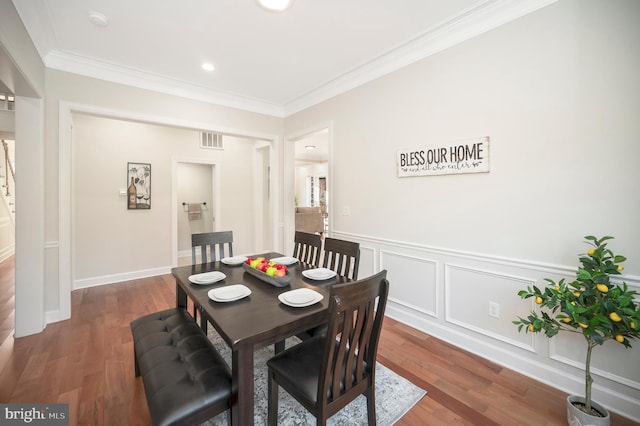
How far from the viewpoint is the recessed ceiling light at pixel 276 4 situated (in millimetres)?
1971

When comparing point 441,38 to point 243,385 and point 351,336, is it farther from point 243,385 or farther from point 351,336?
point 243,385

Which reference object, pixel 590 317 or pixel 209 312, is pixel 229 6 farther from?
pixel 590 317

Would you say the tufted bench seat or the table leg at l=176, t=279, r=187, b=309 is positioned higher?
the table leg at l=176, t=279, r=187, b=309

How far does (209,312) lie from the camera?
4.63 feet

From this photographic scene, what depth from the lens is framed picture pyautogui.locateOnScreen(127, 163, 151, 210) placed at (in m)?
4.28

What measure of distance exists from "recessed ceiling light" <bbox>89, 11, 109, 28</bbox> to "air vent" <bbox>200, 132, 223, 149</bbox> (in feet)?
8.67

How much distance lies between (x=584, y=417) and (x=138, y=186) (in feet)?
18.0

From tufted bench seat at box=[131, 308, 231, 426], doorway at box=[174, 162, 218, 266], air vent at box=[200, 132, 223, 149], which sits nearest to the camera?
tufted bench seat at box=[131, 308, 231, 426]

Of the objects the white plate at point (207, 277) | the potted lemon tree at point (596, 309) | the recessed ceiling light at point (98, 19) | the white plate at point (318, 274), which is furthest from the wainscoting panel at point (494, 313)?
the recessed ceiling light at point (98, 19)

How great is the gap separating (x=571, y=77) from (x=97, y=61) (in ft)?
14.0

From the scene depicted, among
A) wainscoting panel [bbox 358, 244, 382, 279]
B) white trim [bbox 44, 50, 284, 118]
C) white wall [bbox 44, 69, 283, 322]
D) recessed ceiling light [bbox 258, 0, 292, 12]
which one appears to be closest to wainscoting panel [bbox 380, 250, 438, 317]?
wainscoting panel [bbox 358, 244, 382, 279]

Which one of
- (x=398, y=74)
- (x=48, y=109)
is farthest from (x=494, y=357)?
(x=48, y=109)

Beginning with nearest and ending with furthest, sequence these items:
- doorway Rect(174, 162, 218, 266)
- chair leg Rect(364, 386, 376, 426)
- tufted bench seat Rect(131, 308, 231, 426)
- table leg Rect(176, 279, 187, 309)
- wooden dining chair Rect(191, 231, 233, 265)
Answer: tufted bench seat Rect(131, 308, 231, 426), chair leg Rect(364, 386, 376, 426), table leg Rect(176, 279, 187, 309), wooden dining chair Rect(191, 231, 233, 265), doorway Rect(174, 162, 218, 266)
